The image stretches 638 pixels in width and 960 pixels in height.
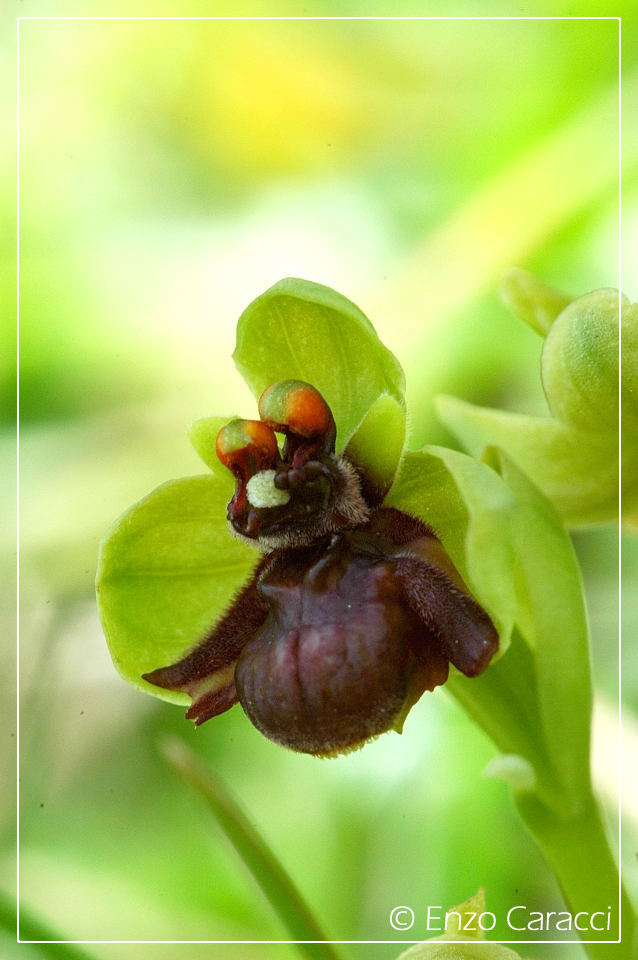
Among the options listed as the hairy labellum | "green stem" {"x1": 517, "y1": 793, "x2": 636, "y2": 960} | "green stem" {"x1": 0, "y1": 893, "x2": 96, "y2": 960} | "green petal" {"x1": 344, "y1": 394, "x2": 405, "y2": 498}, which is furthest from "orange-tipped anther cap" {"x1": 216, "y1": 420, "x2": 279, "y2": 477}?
"green stem" {"x1": 0, "y1": 893, "x2": 96, "y2": 960}

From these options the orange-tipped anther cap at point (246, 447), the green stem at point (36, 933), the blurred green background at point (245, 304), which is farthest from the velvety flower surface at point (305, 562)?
the blurred green background at point (245, 304)

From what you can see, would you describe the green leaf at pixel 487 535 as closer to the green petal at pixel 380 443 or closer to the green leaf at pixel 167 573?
the green petal at pixel 380 443

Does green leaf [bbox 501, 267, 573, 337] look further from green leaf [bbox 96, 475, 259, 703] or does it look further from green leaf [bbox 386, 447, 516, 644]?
green leaf [bbox 96, 475, 259, 703]

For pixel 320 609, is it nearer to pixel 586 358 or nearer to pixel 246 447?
pixel 246 447

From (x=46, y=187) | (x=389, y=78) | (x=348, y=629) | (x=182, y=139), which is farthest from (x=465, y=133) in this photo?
(x=348, y=629)

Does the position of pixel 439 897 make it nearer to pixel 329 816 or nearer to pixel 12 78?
pixel 329 816

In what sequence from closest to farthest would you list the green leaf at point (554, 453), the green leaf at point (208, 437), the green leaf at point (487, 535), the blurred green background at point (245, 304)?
the green leaf at point (487, 535) → the green leaf at point (208, 437) → the green leaf at point (554, 453) → the blurred green background at point (245, 304)

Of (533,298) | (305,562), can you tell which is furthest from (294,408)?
(533,298)
